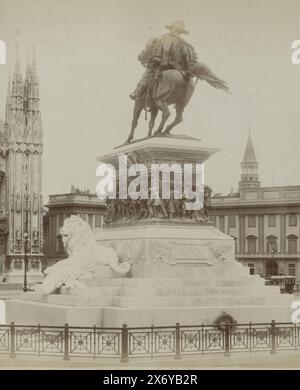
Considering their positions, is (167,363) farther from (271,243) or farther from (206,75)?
(271,243)

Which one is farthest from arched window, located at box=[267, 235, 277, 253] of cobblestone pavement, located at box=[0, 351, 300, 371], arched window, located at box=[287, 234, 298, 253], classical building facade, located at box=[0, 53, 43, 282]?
cobblestone pavement, located at box=[0, 351, 300, 371]


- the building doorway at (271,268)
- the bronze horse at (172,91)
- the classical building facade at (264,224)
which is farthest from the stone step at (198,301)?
the building doorway at (271,268)

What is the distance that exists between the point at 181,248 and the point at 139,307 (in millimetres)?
2459

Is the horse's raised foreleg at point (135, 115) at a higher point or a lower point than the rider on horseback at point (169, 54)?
lower

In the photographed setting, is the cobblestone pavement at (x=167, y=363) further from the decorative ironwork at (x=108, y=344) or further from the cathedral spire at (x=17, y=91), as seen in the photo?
the cathedral spire at (x=17, y=91)

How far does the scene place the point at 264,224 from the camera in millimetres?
77875

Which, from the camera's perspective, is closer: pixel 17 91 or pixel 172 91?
pixel 172 91

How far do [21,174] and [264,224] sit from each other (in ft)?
77.4

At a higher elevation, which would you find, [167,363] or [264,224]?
[264,224]

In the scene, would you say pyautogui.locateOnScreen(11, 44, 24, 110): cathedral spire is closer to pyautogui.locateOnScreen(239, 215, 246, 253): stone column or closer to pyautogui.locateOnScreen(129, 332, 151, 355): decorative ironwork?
pyautogui.locateOnScreen(239, 215, 246, 253): stone column

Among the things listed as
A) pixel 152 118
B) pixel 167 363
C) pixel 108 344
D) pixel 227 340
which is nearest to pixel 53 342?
pixel 108 344

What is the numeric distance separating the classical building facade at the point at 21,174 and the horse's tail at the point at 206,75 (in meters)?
42.3

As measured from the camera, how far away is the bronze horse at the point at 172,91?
21531mm
